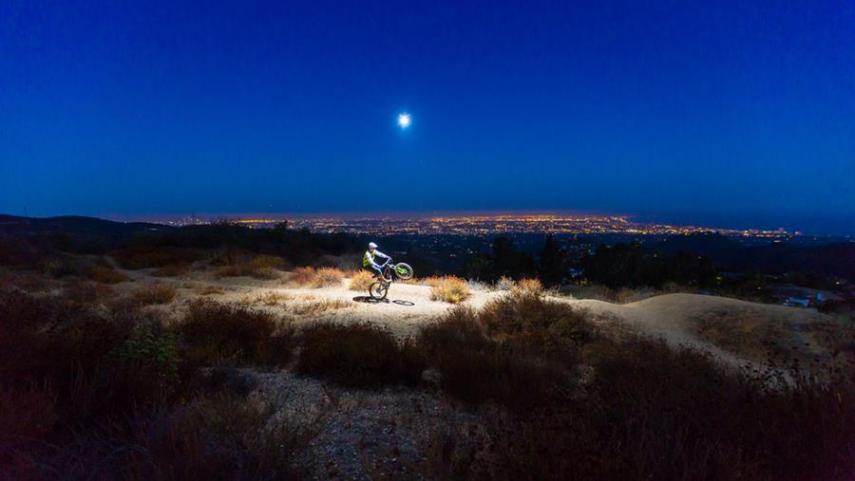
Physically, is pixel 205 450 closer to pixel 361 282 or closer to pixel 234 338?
pixel 234 338

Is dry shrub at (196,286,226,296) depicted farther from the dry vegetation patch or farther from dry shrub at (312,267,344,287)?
the dry vegetation patch

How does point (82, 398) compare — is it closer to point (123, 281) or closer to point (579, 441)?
point (579, 441)

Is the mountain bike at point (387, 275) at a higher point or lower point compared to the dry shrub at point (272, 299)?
higher

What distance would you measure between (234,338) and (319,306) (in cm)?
373

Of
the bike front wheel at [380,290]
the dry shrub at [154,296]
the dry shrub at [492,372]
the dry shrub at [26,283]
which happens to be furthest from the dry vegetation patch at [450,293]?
the dry shrub at [26,283]

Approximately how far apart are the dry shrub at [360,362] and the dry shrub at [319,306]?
3612mm

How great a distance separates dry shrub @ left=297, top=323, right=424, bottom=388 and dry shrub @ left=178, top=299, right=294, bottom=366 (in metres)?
0.52

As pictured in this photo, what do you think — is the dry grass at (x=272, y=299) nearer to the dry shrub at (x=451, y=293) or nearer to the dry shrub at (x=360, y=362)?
the dry shrub at (x=451, y=293)

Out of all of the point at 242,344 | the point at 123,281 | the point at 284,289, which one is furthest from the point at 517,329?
the point at 123,281

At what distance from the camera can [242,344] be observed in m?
6.88

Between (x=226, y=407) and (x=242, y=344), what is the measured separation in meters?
3.80

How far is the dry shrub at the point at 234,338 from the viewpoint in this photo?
6.28 meters

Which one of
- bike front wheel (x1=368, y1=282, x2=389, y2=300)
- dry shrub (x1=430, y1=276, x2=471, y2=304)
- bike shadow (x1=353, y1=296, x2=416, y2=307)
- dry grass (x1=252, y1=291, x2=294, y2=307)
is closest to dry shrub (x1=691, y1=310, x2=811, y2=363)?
dry shrub (x1=430, y1=276, x2=471, y2=304)

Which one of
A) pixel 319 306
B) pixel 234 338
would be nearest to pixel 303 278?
pixel 319 306
